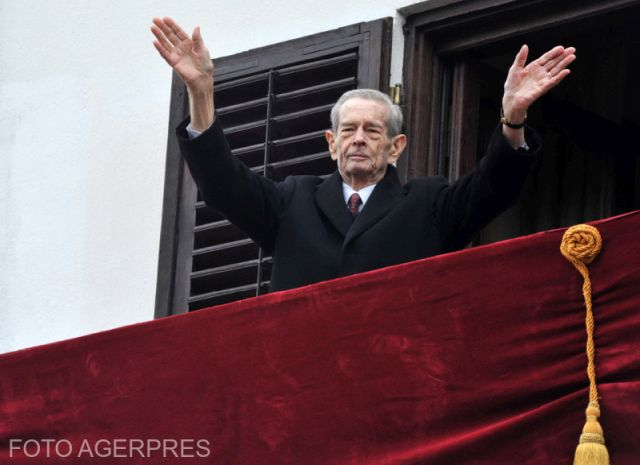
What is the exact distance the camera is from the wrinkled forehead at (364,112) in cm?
630

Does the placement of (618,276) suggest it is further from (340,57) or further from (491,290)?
(340,57)

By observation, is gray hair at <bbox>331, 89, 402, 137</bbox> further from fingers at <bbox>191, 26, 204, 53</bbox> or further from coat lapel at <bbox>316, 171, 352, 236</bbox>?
fingers at <bbox>191, 26, 204, 53</bbox>

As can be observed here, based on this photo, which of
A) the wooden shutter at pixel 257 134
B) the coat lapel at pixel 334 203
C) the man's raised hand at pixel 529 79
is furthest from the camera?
the wooden shutter at pixel 257 134

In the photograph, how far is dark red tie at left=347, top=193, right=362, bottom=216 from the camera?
20.5 feet

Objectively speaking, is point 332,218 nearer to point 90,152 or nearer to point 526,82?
point 526,82

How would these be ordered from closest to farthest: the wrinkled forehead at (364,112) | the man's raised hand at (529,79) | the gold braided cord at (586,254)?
the gold braided cord at (586,254), the man's raised hand at (529,79), the wrinkled forehead at (364,112)

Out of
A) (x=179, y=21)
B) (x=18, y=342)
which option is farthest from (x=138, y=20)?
(x=18, y=342)

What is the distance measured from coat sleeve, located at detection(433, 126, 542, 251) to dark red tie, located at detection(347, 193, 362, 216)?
0.25m

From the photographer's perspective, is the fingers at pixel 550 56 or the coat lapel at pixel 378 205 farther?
the coat lapel at pixel 378 205

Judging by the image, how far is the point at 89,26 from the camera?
8.01m

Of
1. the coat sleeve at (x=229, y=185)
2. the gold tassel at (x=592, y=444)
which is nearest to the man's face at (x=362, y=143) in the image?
the coat sleeve at (x=229, y=185)

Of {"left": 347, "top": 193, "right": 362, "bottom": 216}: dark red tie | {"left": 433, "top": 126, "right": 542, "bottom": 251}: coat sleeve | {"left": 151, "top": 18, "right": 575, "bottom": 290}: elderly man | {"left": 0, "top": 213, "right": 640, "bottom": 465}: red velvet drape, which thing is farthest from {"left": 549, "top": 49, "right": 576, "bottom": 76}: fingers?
{"left": 347, "top": 193, "right": 362, "bottom": 216}: dark red tie

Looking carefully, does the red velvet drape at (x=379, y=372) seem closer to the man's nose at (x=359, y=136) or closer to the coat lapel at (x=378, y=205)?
the coat lapel at (x=378, y=205)

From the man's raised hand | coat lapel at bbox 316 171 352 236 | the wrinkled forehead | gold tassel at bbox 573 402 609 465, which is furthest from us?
the wrinkled forehead
